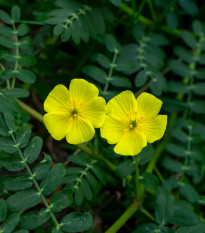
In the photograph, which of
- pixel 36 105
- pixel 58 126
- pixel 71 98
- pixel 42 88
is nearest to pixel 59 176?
pixel 58 126

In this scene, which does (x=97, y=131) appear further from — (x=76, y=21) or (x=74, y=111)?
(x=76, y=21)

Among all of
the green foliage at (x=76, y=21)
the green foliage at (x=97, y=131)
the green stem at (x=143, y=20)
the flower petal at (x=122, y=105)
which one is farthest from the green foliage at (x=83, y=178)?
the green stem at (x=143, y=20)

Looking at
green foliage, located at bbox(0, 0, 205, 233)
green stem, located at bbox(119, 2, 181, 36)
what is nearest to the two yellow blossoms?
green foliage, located at bbox(0, 0, 205, 233)

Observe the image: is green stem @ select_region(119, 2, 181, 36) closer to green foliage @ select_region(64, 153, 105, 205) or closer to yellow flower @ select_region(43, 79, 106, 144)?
yellow flower @ select_region(43, 79, 106, 144)

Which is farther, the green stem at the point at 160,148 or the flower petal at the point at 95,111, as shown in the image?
the green stem at the point at 160,148

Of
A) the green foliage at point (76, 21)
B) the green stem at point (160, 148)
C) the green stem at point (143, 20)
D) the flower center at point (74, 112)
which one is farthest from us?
the green stem at point (143, 20)

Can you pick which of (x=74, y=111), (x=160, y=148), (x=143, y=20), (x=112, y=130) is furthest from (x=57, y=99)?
(x=143, y=20)

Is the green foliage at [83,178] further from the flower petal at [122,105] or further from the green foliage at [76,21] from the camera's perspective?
the green foliage at [76,21]
